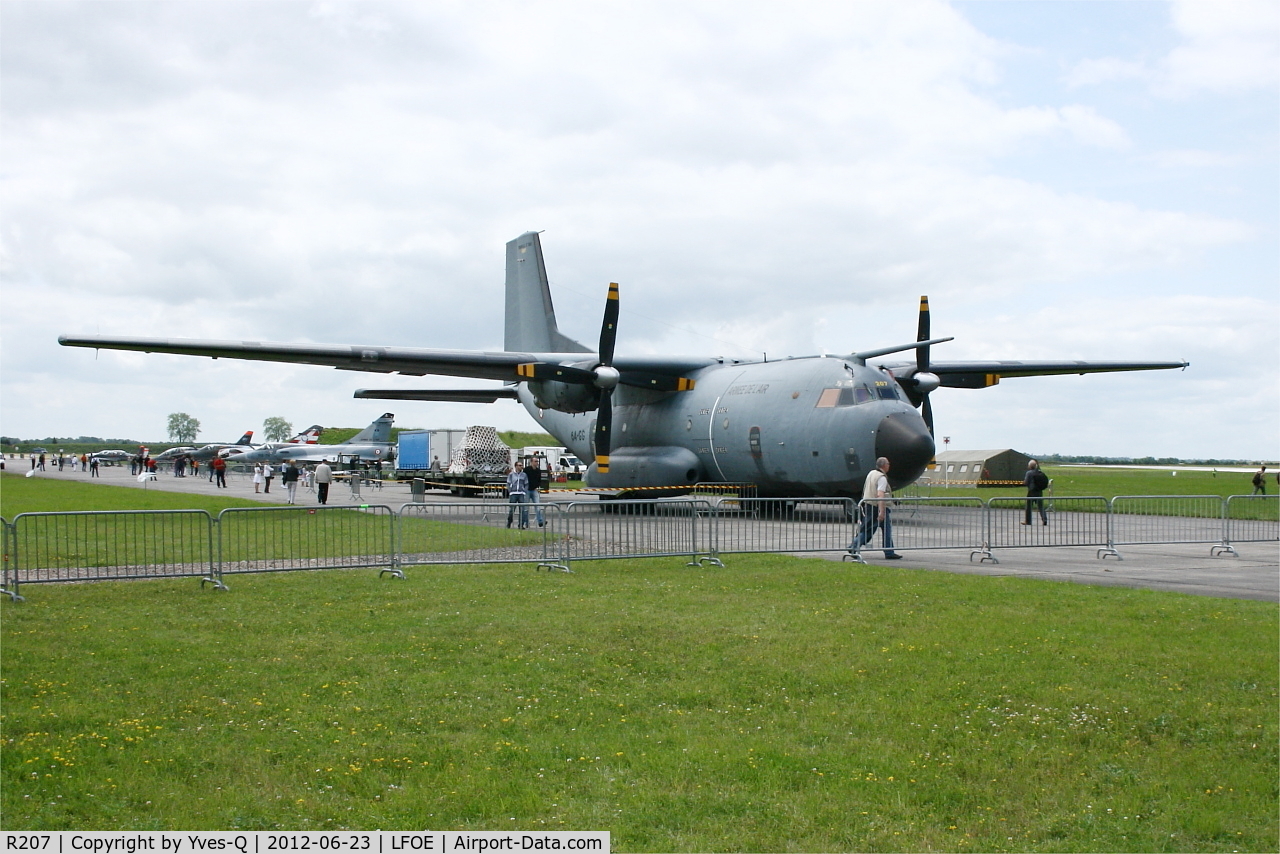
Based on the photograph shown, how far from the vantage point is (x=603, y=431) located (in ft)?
88.9

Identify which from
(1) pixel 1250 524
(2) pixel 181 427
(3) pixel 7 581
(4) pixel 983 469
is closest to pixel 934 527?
(1) pixel 1250 524

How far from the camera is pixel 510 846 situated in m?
4.76

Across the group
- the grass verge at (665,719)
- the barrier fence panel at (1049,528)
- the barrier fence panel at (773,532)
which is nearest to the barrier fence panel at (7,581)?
the grass verge at (665,719)

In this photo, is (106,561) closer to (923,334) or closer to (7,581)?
(7,581)

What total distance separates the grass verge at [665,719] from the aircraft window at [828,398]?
11938 mm

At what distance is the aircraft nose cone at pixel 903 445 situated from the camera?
861 inches

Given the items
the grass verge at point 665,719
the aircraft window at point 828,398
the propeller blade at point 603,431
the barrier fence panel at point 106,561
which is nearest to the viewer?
the grass verge at point 665,719

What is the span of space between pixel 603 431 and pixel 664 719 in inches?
801

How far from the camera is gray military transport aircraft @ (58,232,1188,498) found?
2256 centimetres

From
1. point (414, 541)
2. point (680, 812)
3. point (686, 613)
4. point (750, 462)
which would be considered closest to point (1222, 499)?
point (750, 462)

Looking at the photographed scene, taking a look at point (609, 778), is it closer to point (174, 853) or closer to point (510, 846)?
point (510, 846)

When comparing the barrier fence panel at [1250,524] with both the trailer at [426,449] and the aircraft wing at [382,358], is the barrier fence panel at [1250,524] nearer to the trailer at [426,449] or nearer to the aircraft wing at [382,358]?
the aircraft wing at [382,358]

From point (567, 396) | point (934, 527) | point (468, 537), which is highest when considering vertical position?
point (567, 396)

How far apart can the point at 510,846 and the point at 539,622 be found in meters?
5.37
